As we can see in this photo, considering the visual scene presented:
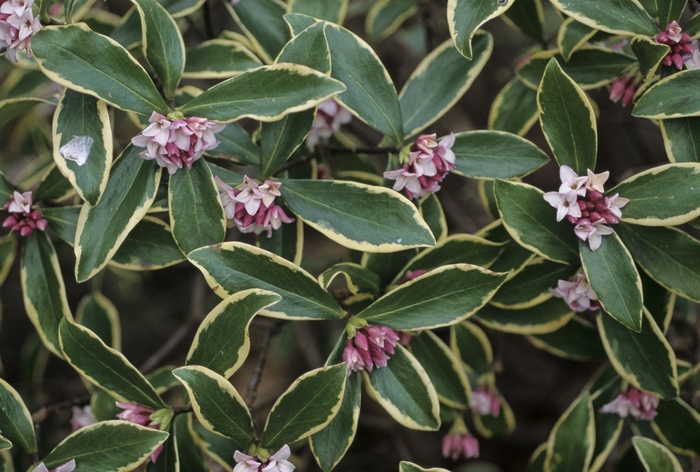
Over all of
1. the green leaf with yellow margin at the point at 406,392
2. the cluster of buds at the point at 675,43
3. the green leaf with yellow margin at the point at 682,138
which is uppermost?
the cluster of buds at the point at 675,43

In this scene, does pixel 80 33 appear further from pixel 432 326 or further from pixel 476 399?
pixel 476 399

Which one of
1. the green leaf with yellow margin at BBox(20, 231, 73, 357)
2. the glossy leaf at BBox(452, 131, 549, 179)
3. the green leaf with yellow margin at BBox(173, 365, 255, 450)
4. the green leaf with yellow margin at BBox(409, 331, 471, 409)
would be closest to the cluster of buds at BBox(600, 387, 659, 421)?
the green leaf with yellow margin at BBox(409, 331, 471, 409)

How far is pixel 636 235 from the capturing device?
1149 mm

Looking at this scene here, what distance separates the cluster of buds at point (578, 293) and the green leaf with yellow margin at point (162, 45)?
82cm

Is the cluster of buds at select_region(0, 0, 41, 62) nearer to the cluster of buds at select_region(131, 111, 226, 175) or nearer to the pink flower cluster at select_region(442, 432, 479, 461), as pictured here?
the cluster of buds at select_region(131, 111, 226, 175)

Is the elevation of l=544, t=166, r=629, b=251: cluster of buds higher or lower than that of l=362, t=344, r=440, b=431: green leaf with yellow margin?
higher

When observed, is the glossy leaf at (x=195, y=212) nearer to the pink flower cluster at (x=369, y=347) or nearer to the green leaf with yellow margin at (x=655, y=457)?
the pink flower cluster at (x=369, y=347)

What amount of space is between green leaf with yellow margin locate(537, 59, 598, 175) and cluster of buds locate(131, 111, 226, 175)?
0.57m

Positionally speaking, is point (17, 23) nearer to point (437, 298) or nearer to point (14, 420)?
point (14, 420)

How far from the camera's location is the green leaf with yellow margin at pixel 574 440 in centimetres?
130

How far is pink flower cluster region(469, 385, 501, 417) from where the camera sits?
156cm

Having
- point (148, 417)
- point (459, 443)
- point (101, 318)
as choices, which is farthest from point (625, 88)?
point (101, 318)

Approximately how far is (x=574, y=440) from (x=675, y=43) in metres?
0.82

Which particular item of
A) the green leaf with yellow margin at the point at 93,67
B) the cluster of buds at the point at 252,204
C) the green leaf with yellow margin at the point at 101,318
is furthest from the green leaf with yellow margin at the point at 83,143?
the green leaf with yellow margin at the point at 101,318
